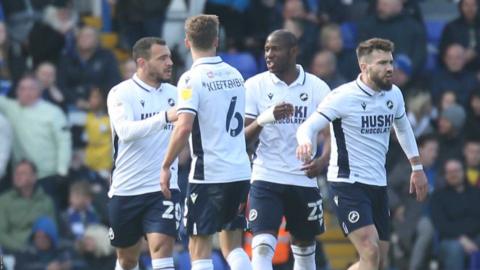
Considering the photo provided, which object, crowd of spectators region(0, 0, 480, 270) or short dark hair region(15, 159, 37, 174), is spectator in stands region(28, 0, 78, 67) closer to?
crowd of spectators region(0, 0, 480, 270)

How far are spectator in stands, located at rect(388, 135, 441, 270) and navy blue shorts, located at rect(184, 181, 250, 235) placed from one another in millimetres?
7072

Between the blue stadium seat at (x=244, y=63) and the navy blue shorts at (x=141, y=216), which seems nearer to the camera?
the navy blue shorts at (x=141, y=216)

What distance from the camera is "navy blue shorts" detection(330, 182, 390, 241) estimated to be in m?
17.7

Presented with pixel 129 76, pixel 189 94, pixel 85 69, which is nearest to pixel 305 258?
pixel 189 94

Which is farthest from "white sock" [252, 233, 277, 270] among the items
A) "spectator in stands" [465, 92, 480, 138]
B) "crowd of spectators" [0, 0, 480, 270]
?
"spectator in stands" [465, 92, 480, 138]

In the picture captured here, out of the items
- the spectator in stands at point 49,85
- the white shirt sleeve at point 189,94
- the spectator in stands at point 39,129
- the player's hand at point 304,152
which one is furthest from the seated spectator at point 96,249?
the player's hand at point 304,152

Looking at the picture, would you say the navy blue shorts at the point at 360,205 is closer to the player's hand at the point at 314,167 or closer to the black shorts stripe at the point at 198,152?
the player's hand at the point at 314,167

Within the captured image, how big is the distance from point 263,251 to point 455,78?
8.46m

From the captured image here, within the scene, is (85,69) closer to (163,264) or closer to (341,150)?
(341,150)

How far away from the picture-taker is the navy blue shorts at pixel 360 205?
17703 millimetres

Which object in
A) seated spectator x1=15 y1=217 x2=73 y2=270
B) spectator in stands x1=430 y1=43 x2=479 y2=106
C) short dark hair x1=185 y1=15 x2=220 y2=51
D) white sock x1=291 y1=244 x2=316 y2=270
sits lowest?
seated spectator x1=15 y1=217 x2=73 y2=270

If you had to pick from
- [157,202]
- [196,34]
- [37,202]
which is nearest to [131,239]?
[157,202]

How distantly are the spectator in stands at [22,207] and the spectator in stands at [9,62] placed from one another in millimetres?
1402

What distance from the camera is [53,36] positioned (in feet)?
82.1
